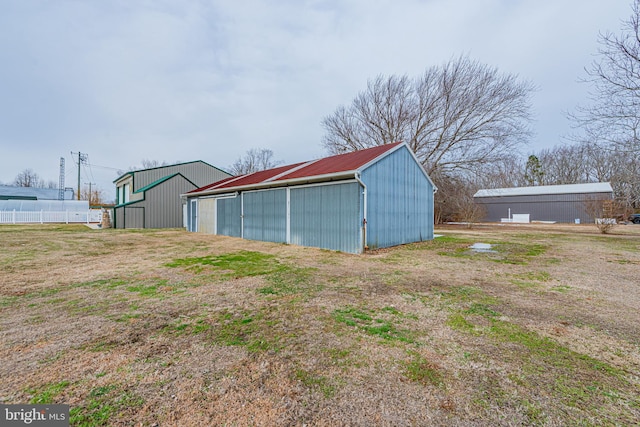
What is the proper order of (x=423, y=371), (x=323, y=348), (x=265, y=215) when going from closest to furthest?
(x=423, y=371)
(x=323, y=348)
(x=265, y=215)

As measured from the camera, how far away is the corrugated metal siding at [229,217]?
1278cm

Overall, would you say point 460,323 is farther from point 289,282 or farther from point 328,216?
point 328,216

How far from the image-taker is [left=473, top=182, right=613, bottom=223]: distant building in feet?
82.4

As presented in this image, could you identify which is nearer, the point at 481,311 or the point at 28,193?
the point at 481,311

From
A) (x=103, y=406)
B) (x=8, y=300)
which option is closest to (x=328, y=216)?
(x=8, y=300)

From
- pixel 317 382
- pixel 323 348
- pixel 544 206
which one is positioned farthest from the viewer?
pixel 544 206

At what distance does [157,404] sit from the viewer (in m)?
1.70

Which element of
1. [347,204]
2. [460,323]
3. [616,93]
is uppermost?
[616,93]

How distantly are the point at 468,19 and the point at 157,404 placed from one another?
52.9ft

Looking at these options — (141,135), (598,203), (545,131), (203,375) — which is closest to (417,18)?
(545,131)

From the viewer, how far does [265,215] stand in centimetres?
1102

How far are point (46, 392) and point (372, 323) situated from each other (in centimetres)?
279

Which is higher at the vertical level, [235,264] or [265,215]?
[265,215]

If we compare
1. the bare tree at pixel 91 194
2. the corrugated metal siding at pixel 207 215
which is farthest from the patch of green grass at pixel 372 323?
the bare tree at pixel 91 194
